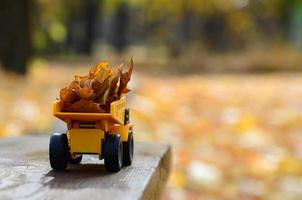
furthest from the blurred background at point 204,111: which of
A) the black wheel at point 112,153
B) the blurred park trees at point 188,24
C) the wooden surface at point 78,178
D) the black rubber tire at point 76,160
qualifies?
the black wheel at point 112,153

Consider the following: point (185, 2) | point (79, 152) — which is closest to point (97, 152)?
point (79, 152)

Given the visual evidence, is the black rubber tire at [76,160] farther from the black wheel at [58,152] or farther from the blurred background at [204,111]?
the blurred background at [204,111]

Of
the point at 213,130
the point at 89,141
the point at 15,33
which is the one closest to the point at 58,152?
the point at 89,141

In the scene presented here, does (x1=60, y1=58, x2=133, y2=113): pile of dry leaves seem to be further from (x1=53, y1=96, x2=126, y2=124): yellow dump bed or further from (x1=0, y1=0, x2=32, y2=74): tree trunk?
(x1=0, y1=0, x2=32, y2=74): tree trunk

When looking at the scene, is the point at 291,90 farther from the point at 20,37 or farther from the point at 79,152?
the point at 79,152

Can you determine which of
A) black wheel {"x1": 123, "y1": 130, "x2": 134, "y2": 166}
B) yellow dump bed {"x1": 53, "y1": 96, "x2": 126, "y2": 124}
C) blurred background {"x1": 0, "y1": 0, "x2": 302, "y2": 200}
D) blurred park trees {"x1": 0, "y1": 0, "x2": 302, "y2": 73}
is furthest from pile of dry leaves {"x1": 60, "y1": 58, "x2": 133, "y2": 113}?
blurred park trees {"x1": 0, "y1": 0, "x2": 302, "y2": 73}
